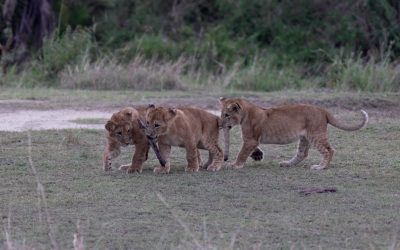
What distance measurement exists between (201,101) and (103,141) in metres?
3.83

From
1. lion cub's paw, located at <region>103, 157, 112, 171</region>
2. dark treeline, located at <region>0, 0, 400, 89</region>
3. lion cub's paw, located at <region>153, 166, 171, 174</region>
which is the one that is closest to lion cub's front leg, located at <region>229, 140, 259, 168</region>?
lion cub's paw, located at <region>153, 166, 171, 174</region>

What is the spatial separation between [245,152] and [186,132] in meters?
0.73

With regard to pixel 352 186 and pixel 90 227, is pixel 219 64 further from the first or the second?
pixel 90 227

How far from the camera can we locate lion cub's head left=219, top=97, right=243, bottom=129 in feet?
31.0

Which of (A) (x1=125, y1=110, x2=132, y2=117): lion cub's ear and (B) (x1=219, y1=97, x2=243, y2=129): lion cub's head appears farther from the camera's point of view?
(B) (x1=219, y1=97, x2=243, y2=129): lion cub's head

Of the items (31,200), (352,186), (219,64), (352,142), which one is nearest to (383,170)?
(352,186)

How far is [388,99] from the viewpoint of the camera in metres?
14.7

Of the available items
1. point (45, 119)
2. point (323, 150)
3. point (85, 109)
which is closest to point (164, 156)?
point (323, 150)

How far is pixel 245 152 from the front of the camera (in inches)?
372

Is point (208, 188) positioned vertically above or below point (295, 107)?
below

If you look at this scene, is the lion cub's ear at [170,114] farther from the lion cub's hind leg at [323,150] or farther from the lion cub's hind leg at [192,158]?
the lion cub's hind leg at [323,150]

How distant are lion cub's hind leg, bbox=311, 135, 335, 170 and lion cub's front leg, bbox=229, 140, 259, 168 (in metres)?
0.59

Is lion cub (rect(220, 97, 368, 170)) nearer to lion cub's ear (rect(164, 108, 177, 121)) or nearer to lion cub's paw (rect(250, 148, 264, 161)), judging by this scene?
lion cub's paw (rect(250, 148, 264, 161))

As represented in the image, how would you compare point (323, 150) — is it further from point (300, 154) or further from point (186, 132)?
point (186, 132)
